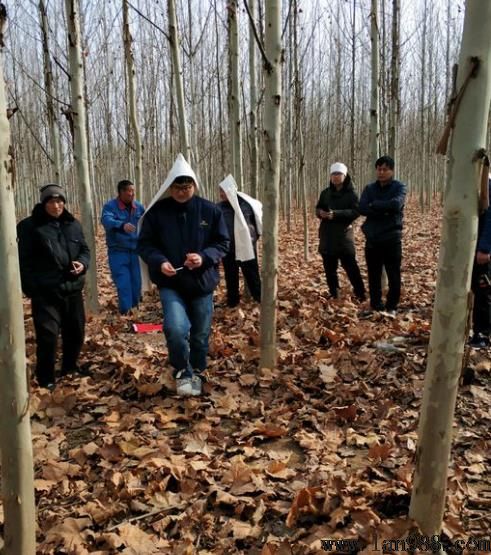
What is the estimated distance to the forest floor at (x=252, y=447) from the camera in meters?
2.28

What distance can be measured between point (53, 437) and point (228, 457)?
1.30 metres

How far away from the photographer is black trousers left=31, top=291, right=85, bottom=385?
13.0 ft

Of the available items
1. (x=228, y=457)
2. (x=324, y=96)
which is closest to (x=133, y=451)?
(x=228, y=457)

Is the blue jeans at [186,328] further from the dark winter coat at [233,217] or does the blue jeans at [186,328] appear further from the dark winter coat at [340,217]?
the dark winter coat at [340,217]

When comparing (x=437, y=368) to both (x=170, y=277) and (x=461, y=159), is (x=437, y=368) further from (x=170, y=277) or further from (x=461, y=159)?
(x=170, y=277)

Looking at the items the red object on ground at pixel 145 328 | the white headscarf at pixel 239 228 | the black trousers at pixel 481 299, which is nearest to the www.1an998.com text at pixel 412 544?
the black trousers at pixel 481 299

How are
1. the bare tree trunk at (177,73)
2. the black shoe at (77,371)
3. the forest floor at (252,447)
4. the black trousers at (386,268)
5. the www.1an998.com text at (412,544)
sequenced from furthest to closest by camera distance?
the bare tree trunk at (177,73), the black trousers at (386,268), the black shoe at (77,371), the forest floor at (252,447), the www.1an998.com text at (412,544)

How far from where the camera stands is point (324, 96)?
2223cm

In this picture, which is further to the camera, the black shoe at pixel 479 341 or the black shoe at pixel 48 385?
the black shoe at pixel 479 341

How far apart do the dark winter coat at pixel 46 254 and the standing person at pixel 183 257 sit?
773mm

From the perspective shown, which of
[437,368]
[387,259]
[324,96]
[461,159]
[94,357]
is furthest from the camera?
[324,96]

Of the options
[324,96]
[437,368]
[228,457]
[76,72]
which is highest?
[324,96]

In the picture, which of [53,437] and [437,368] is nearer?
[437,368]

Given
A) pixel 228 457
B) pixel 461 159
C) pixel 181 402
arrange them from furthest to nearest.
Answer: pixel 181 402, pixel 228 457, pixel 461 159
